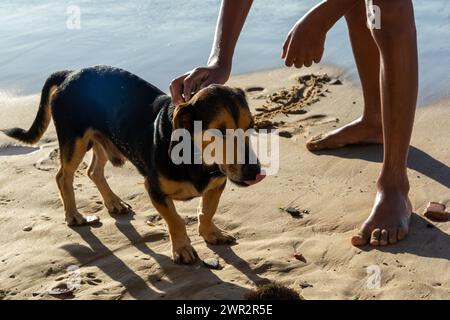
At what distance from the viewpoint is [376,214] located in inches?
169

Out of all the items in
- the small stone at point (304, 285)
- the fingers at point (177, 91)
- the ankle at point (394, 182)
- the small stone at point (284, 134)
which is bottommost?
the small stone at point (304, 285)

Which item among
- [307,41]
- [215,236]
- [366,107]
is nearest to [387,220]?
[215,236]

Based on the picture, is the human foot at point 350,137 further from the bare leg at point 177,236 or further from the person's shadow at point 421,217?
the bare leg at point 177,236

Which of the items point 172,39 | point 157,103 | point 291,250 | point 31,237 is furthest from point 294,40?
point 172,39

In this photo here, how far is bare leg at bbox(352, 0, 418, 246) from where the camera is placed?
167 inches

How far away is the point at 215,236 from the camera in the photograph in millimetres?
4336

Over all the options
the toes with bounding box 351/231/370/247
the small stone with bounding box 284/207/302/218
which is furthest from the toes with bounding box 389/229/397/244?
the small stone with bounding box 284/207/302/218

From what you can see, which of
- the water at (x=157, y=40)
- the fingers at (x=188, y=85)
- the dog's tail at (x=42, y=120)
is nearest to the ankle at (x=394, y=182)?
the fingers at (x=188, y=85)

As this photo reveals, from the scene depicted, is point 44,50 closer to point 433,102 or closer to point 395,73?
point 433,102

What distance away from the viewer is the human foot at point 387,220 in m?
4.14

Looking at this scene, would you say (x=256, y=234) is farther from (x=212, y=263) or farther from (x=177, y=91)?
(x=177, y=91)

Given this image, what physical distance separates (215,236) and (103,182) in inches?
39.3

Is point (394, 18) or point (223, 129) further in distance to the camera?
point (394, 18)

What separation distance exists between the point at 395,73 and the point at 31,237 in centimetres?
243
